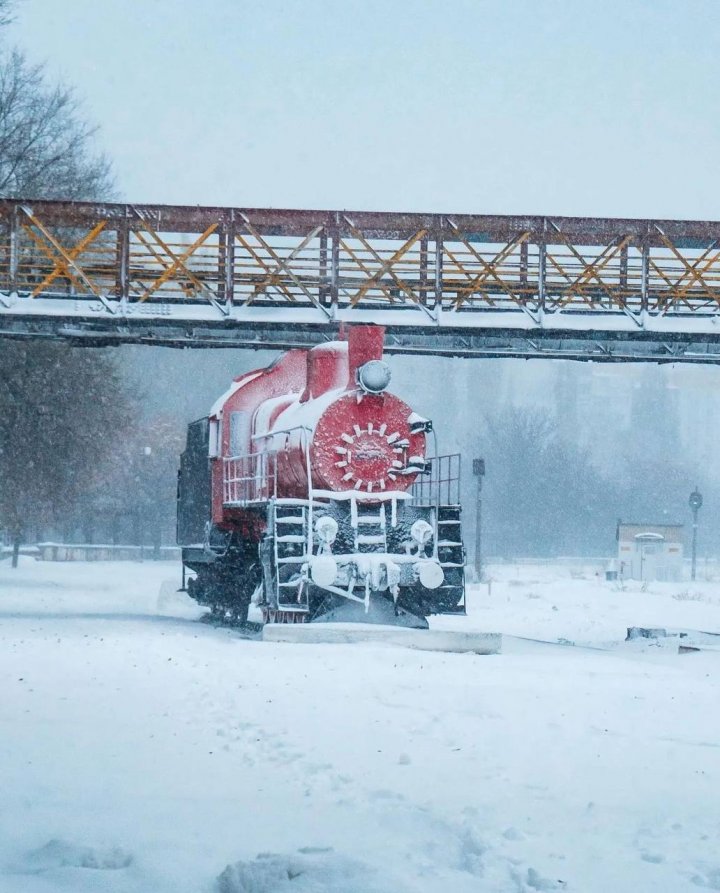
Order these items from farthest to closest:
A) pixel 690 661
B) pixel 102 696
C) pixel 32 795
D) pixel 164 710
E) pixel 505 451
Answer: pixel 505 451 → pixel 690 661 → pixel 102 696 → pixel 164 710 → pixel 32 795

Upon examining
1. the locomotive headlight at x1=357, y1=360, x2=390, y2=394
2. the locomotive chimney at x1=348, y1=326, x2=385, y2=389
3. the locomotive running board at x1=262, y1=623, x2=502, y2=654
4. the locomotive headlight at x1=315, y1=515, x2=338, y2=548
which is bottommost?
the locomotive running board at x1=262, y1=623, x2=502, y2=654

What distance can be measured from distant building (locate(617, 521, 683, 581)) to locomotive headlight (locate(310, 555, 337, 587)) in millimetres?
27119

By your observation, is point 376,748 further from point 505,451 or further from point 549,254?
point 505,451

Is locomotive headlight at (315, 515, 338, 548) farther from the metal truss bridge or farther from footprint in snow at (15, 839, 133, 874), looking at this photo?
footprint in snow at (15, 839, 133, 874)

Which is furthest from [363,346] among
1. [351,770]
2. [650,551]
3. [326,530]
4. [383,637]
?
[650,551]

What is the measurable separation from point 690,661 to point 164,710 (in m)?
8.28

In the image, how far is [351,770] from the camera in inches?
Answer: 316

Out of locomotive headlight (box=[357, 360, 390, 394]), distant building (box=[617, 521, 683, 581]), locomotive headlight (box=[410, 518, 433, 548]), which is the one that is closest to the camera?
locomotive headlight (box=[357, 360, 390, 394])

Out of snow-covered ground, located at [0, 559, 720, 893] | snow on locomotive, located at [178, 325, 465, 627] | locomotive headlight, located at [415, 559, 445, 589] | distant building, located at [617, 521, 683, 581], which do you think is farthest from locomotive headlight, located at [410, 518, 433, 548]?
distant building, located at [617, 521, 683, 581]

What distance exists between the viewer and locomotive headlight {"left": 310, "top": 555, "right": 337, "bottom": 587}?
16641mm

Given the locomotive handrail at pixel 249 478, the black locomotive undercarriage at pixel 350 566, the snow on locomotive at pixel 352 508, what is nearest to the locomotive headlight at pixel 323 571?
the snow on locomotive at pixel 352 508

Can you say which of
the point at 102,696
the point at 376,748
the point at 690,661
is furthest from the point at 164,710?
the point at 690,661

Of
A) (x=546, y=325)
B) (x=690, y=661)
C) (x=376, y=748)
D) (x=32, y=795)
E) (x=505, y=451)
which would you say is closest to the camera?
(x=32, y=795)

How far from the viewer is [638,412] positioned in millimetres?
96875
